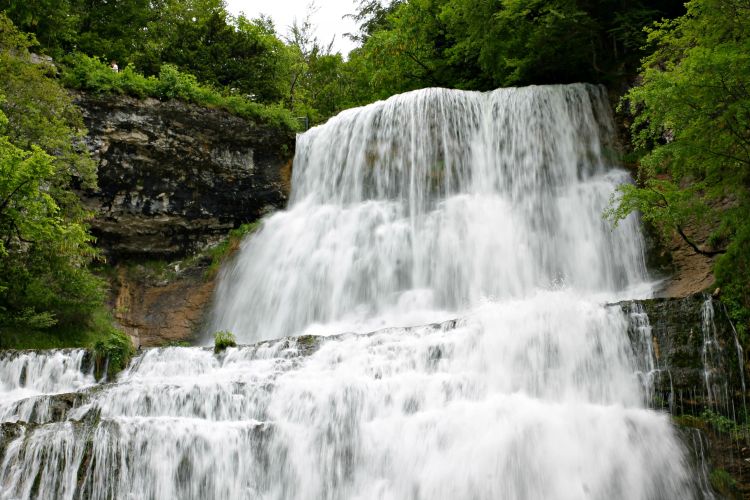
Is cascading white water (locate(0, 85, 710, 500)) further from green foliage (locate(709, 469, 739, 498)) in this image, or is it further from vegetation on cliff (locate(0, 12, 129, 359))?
vegetation on cliff (locate(0, 12, 129, 359))

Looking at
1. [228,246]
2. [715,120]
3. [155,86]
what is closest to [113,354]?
[228,246]

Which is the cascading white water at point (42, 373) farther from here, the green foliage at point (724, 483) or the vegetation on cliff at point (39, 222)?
the green foliage at point (724, 483)

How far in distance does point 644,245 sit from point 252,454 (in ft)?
31.5

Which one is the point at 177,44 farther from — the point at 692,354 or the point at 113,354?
the point at 692,354

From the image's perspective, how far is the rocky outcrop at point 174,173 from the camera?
16922mm

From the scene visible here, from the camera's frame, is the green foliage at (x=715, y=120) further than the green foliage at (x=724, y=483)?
Yes

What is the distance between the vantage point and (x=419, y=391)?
28.0ft

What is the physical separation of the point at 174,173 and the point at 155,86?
2598 millimetres

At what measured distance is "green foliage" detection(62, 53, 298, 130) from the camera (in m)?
16.8

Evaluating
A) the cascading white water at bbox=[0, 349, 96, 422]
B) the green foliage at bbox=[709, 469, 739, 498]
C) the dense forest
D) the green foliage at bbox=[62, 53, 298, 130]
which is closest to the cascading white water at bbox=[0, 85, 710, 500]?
the green foliage at bbox=[709, 469, 739, 498]

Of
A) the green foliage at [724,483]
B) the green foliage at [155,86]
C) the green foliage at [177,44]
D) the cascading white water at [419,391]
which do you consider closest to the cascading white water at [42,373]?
the cascading white water at [419,391]

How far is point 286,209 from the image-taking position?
1847cm

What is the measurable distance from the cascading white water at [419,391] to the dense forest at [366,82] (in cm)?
181

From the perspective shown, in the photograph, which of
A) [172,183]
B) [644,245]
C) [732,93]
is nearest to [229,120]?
[172,183]
